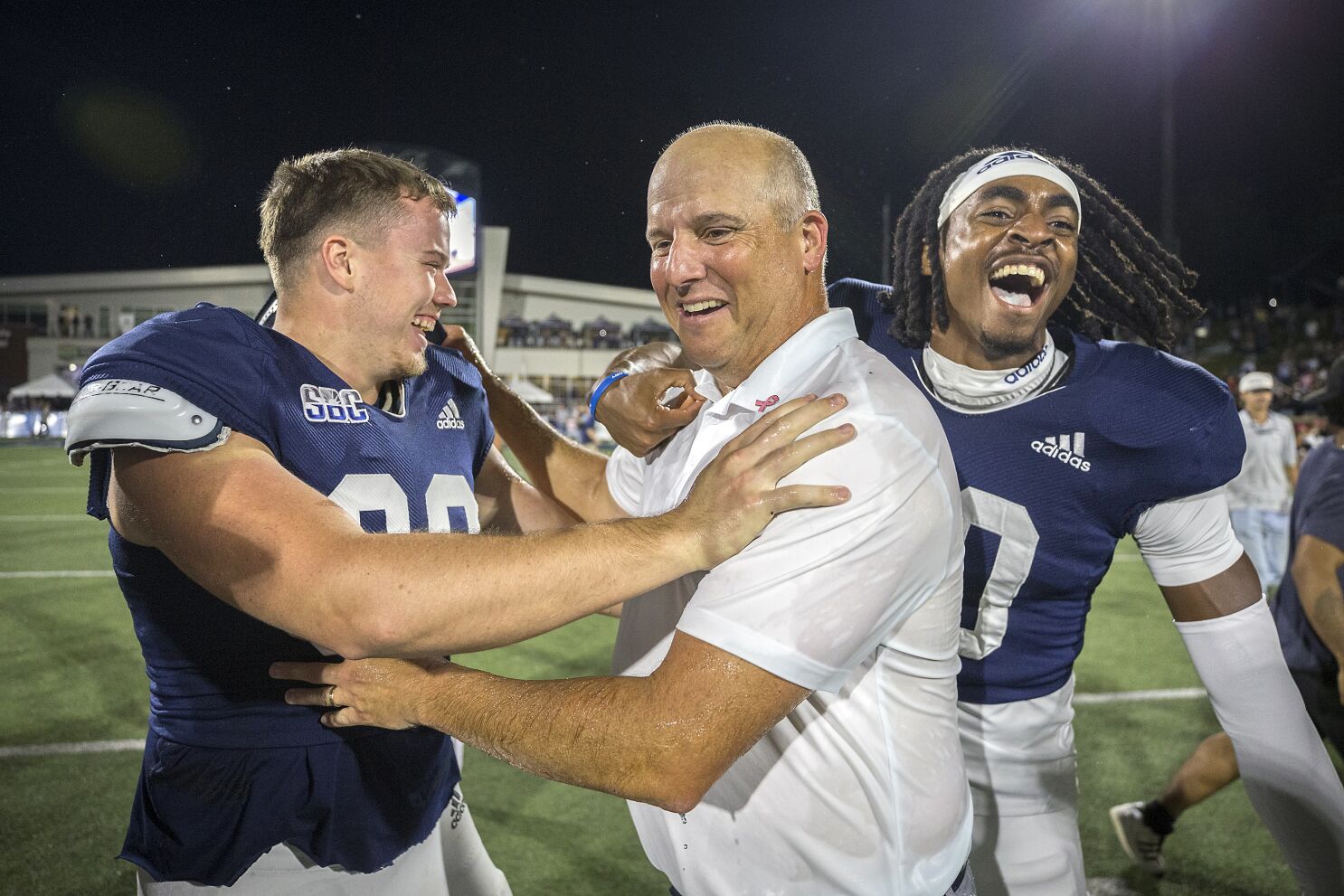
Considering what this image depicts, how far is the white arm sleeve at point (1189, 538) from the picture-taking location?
2.54m

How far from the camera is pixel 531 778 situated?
4895mm

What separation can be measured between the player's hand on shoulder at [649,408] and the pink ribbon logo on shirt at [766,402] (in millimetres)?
515

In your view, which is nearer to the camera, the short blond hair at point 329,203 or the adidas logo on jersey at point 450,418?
the short blond hair at point 329,203

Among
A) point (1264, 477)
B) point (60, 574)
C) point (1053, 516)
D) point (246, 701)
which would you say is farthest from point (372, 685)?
point (60, 574)

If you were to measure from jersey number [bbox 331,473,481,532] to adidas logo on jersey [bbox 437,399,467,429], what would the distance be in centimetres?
16

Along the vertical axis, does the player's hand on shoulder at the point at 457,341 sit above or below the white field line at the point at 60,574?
above

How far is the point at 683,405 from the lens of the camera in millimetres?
2549

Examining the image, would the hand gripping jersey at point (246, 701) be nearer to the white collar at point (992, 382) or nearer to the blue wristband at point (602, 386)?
the blue wristband at point (602, 386)

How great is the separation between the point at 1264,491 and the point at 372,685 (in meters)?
9.52

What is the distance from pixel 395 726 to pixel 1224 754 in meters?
3.55

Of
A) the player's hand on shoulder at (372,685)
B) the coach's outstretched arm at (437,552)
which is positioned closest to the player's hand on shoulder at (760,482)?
the coach's outstretched arm at (437,552)

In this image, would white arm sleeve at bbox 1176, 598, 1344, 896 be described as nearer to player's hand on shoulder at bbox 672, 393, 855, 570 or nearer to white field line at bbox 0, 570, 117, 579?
player's hand on shoulder at bbox 672, 393, 855, 570

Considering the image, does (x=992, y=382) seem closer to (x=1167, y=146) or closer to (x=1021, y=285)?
(x=1021, y=285)

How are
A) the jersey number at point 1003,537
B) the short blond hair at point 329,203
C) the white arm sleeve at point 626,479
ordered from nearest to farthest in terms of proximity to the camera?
the short blond hair at point 329,203 < the jersey number at point 1003,537 < the white arm sleeve at point 626,479
